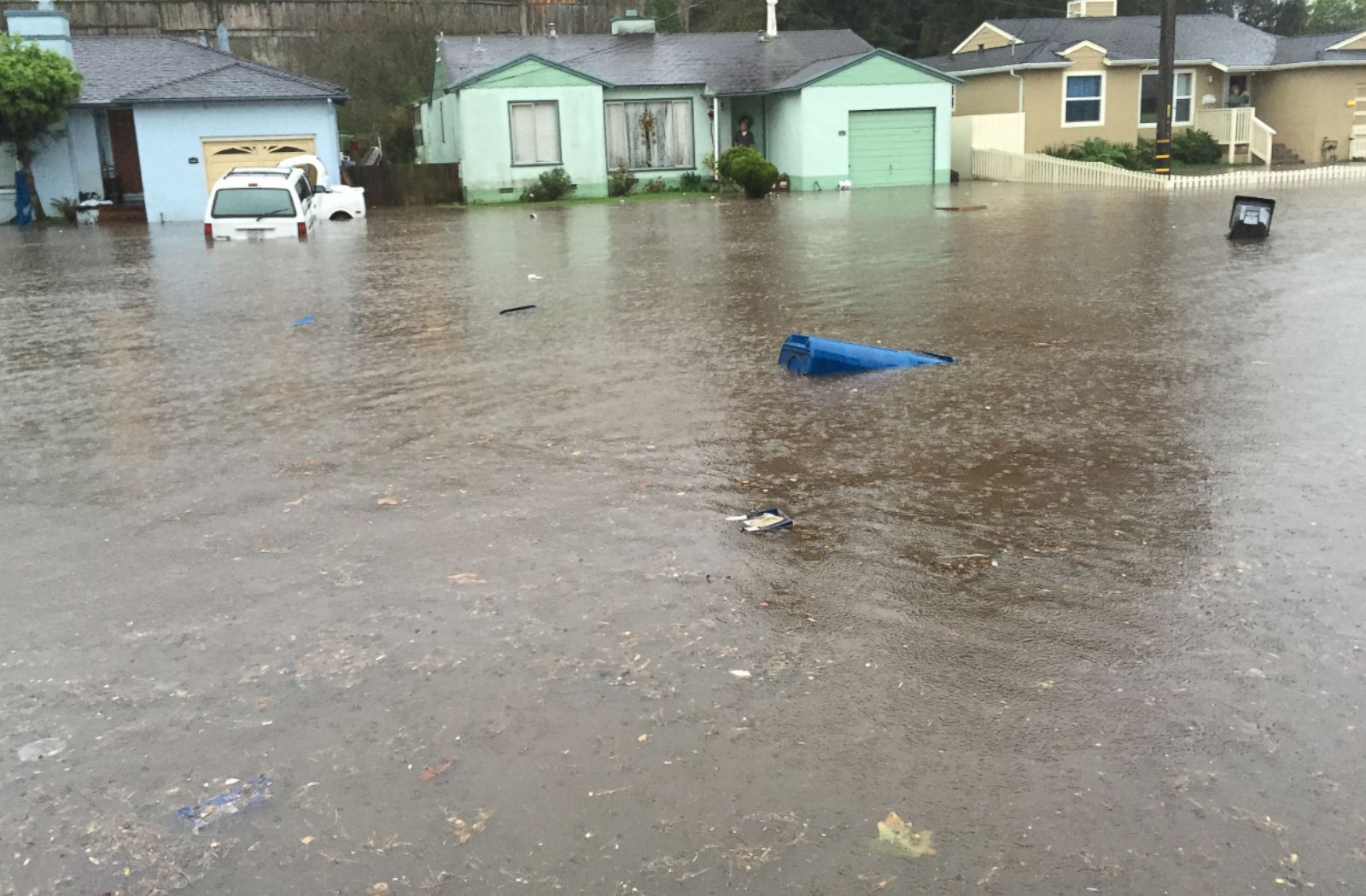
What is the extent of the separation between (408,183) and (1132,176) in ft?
62.4

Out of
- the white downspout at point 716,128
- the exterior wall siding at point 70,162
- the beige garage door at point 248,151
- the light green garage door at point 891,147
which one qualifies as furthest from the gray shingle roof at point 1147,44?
the exterior wall siding at point 70,162

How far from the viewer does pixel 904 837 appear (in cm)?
323

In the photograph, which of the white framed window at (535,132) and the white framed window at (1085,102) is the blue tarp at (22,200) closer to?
the white framed window at (535,132)

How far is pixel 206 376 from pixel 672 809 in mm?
7168

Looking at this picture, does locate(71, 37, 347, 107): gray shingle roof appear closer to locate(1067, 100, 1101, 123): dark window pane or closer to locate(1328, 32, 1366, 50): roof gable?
locate(1067, 100, 1101, 123): dark window pane

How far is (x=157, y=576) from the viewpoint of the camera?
5148 millimetres

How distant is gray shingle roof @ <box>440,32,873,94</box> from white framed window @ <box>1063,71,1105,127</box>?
250 inches

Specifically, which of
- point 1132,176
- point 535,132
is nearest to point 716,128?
point 535,132

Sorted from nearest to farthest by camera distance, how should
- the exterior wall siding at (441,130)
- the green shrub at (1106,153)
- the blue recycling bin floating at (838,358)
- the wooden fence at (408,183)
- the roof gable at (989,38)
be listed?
the blue recycling bin floating at (838,358) < the wooden fence at (408,183) < the exterior wall siding at (441,130) < the green shrub at (1106,153) < the roof gable at (989,38)

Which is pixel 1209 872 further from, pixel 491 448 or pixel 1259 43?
pixel 1259 43

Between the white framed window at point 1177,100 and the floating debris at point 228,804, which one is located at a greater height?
the white framed window at point 1177,100

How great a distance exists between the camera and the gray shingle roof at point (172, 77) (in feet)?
100.0

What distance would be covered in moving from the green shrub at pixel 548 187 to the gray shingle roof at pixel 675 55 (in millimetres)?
3003

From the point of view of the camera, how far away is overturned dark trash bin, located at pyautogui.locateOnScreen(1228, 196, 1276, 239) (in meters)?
16.0
